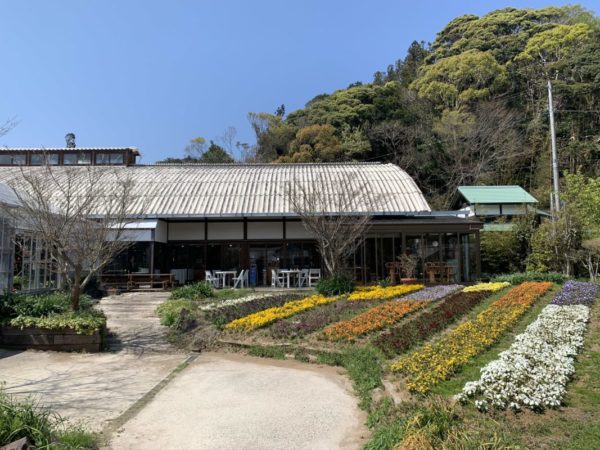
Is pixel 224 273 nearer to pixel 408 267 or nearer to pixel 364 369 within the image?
pixel 408 267

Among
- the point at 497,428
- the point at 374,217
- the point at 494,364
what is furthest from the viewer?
the point at 374,217

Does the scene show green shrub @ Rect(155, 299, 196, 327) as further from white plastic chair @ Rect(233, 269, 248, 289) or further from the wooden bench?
the wooden bench

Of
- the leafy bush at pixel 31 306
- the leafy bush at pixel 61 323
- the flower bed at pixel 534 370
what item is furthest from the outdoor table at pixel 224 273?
the flower bed at pixel 534 370

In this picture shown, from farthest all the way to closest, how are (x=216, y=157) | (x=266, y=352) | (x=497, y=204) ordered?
(x=216, y=157), (x=497, y=204), (x=266, y=352)

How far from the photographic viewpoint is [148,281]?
789 inches

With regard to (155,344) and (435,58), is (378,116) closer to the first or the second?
(435,58)

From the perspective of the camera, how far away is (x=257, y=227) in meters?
22.4

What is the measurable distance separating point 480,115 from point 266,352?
34207mm

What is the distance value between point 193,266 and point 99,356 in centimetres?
1353

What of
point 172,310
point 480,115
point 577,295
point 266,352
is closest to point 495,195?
point 480,115

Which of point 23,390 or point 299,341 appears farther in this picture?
point 299,341

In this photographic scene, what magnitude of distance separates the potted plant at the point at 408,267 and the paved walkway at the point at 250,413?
11.9 m

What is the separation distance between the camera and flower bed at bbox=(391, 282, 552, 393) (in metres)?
6.11

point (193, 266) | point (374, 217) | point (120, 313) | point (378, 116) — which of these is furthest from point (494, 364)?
point (378, 116)
